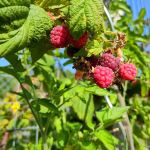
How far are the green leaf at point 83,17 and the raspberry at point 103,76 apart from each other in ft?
0.33

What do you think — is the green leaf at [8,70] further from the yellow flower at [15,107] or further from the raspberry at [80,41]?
the yellow flower at [15,107]

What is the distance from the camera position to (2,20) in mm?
770

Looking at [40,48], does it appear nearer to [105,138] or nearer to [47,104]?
[47,104]

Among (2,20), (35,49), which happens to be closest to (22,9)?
→ (2,20)

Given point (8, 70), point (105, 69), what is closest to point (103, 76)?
point (105, 69)

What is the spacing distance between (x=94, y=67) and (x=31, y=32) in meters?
0.15

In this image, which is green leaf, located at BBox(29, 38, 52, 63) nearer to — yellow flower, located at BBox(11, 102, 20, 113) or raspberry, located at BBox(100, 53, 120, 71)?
raspberry, located at BBox(100, 53, 120, 71)

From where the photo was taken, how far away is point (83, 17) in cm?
73

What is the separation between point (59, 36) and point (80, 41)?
5 centimetres

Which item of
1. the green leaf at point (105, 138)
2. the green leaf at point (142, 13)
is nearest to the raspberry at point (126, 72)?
the green leaf at point (105, 138)

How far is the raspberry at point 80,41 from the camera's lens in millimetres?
794

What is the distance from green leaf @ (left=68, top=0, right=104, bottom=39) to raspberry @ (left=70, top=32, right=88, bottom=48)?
0.18 ft

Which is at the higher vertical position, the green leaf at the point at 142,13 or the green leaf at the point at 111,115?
the green leaf at the point at 142,13

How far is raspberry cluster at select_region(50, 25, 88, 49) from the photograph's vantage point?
77 centimetres
